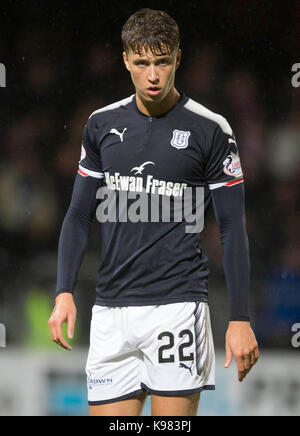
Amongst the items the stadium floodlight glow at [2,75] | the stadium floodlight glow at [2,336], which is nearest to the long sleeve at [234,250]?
the stadium floodlight glow at [2,336]

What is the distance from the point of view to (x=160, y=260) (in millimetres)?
3107

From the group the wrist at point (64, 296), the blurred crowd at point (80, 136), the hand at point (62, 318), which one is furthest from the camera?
the blurred crowd at point (80, 136)

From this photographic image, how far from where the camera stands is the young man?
121 inches

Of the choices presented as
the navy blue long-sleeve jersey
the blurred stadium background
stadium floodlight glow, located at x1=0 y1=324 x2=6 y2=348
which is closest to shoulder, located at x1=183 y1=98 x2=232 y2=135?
the navy blue long-sleeve jersey

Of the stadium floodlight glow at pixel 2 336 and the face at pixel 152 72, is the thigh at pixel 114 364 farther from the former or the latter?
the stadium floodlight glow at pixel 2 336

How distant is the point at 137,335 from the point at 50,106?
7.09ft

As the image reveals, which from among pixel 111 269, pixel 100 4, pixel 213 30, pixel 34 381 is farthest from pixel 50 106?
pixel 111 269

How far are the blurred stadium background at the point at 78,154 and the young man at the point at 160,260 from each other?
1.49m

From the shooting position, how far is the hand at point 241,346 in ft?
9.95

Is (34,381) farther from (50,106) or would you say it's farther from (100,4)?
(100,4)

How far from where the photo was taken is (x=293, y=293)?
4.82 meters

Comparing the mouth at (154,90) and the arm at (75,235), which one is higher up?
the mouth at (154,90)

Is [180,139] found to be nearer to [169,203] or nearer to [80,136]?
[169,203]

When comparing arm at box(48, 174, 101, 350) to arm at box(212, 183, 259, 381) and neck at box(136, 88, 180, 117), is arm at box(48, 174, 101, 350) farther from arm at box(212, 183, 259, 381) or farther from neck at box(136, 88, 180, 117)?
arm at box(212, 183, 259, 381)
